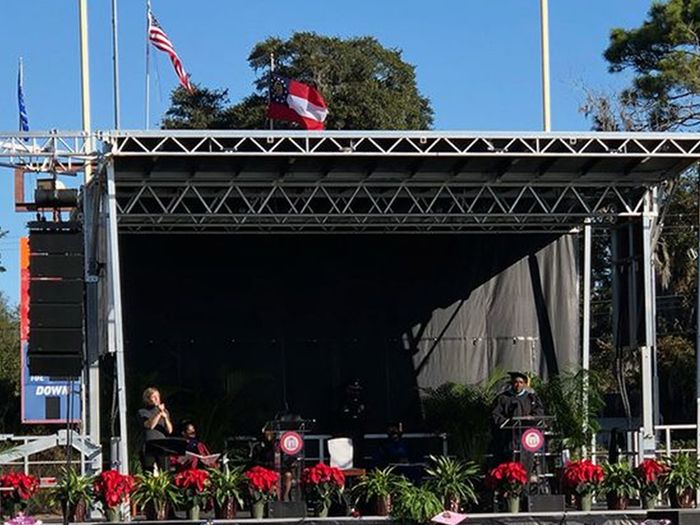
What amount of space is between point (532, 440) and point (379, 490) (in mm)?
2081

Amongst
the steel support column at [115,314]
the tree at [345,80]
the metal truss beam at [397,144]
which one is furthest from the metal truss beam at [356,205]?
the tree at [345,80]

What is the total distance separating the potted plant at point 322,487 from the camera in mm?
15430

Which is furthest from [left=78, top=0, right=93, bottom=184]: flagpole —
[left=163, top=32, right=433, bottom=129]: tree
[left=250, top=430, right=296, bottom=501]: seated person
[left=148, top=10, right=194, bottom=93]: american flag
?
[left=163, top=32, right=433, bottom=129]: tree

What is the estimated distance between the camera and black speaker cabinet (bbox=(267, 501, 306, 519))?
15.5 m

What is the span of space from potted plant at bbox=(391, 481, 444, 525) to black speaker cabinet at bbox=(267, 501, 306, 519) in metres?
1.10

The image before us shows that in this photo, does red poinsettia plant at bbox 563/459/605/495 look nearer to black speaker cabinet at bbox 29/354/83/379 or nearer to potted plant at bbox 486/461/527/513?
potted plant at bbox 486/461/527/513

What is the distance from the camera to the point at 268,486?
15.4 meters

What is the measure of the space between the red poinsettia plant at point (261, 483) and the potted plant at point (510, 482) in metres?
2.27

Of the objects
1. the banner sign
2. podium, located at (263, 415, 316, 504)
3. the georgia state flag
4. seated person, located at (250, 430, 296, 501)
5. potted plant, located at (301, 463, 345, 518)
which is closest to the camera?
potted plant, located at (301, 463, 345, 518)

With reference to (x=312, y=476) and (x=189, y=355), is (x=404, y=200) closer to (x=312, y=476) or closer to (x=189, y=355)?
(x=189, y=355)

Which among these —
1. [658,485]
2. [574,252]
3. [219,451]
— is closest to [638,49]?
[574,252]

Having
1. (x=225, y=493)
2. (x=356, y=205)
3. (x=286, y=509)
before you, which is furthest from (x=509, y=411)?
(x=356, y=205)

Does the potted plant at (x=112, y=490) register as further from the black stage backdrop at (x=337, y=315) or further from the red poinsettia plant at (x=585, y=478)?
the black stage backdrop at (x=337, y=315)

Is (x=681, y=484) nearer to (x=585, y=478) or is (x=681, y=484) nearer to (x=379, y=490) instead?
(x=585, y=478)
